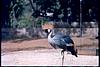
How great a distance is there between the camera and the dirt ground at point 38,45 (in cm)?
527

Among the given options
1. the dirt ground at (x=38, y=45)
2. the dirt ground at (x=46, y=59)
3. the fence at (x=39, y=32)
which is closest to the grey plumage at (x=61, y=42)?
the dirt ground at (x=46, y=59)

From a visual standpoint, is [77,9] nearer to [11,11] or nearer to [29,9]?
[29,9]

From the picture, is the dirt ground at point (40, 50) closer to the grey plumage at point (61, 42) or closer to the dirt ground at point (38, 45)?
the dirt ground at point (38, 45)

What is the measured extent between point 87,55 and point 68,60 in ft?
1.96

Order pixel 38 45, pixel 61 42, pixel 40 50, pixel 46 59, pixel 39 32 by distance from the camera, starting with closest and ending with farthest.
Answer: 1. pixel 61 42
2. pixel 46 59
3. pixel 40 50
4. pixel 39 32
5. pixel 38 45

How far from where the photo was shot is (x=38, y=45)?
601cm

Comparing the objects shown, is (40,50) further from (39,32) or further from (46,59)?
(46,59)

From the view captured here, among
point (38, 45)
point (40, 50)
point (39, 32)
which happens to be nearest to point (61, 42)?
point (40, 50)

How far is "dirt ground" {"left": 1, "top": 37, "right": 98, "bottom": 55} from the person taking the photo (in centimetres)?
527

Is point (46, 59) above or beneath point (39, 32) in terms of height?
beneath

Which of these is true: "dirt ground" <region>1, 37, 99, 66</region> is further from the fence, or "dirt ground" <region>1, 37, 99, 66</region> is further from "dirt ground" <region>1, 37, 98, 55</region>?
the fence

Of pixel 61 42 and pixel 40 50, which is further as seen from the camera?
pixel 40 50

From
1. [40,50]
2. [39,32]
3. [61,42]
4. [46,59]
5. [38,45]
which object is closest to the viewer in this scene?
[61,42]

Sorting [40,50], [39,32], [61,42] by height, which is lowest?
[40,50]
